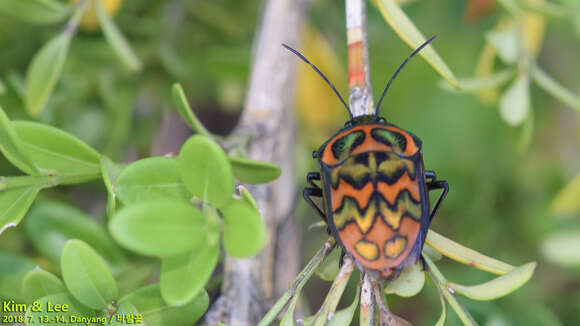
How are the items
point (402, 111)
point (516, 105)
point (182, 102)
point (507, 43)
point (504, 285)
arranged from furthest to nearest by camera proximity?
point (402, 111), point (507, 43), point (516, 105), point (182, 102), point (504, 285)

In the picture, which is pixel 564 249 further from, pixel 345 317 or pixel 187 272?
pixel 187 272

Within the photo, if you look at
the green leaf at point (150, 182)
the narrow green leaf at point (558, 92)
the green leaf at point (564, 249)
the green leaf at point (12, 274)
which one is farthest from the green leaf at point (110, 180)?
the narrow green leaf at point (558, 92)

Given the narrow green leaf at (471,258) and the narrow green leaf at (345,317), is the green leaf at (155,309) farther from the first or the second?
the narrow green leaf at (471,258)

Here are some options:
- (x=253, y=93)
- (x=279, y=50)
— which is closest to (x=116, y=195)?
(x=253, y=93)

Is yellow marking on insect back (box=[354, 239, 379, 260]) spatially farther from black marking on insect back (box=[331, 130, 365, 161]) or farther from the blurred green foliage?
the blurred green foliage

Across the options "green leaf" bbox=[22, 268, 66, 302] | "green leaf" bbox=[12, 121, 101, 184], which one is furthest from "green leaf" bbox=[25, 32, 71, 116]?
"green leaf" bbox=[22, 268, 66, 302]

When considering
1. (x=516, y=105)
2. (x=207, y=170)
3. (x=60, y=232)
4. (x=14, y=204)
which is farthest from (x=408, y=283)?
(x=60, y=232)

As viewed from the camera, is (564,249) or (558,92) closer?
(564,249)
